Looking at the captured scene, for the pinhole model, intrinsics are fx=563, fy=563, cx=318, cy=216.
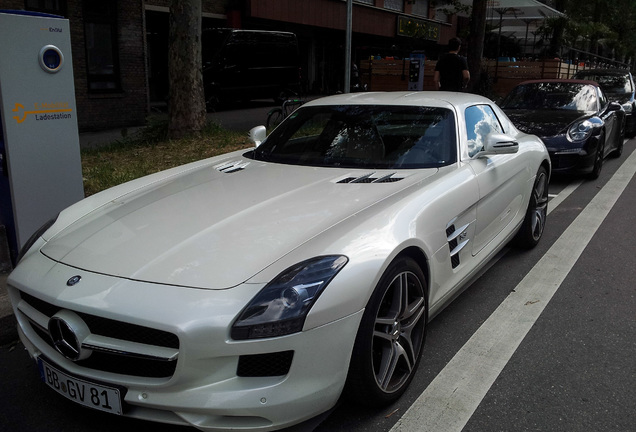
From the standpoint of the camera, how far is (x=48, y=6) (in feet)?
41.6

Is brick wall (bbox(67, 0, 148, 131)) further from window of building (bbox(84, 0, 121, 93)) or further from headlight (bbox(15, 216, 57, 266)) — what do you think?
headlight (bbox(15, 216, 57, 266))

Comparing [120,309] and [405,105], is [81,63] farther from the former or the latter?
[120,309]

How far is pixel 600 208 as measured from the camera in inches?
261

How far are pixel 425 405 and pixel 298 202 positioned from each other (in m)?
1.18

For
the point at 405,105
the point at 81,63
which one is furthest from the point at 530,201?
the point at 81,63

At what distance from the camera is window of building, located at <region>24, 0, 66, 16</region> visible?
1229 centimetres

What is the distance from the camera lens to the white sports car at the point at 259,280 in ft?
6.84

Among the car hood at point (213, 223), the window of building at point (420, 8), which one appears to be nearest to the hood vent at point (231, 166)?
the car hood at point (213, 223)

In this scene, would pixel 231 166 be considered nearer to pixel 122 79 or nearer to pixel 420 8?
pixel 122 79

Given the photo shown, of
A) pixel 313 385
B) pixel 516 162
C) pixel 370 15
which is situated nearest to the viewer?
pixel 313 385

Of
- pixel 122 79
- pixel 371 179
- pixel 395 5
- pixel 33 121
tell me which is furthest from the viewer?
pixel 395 5

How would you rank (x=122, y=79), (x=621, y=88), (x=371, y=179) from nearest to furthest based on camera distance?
(x=371, y=179) < (x=621, y=88) < (x=122, y=79)

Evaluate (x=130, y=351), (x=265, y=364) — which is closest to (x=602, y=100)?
(x=265, y=364)

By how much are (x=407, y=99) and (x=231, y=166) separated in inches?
53.8
